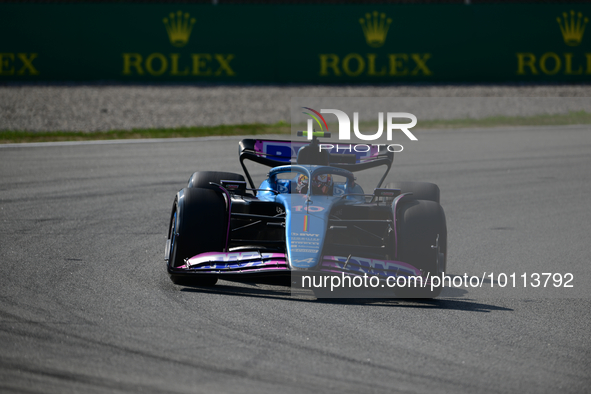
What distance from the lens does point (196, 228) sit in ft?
19.8

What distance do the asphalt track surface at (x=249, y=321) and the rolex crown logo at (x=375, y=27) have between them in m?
11.9

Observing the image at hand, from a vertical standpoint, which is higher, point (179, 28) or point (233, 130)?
point (179, 28)

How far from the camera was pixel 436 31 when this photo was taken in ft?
68.7

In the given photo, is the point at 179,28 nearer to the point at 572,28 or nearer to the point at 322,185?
the point at 572,28

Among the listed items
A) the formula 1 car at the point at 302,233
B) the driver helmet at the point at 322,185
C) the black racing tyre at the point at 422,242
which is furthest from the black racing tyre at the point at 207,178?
the black racing tyre at the point at 422,242

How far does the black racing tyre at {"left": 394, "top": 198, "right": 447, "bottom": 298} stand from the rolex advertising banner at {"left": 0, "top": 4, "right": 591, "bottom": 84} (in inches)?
602

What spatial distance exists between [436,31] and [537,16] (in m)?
2.80

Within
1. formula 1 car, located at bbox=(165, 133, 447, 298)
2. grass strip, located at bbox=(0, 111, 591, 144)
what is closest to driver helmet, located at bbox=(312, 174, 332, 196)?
formula 1 car, located at bbox=(165, 133, 447, 298)

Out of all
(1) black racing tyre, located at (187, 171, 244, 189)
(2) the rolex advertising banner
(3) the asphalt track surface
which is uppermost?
(2) the rolex advertising banner

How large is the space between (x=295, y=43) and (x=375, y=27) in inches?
85.1

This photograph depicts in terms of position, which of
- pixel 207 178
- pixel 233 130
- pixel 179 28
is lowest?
pixel 207 178

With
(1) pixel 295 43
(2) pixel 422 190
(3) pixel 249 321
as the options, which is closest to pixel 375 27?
(1) pixel 295 43

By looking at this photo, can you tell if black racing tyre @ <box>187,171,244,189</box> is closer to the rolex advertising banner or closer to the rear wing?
the rear wing

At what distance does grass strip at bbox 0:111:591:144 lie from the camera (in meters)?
14.9
